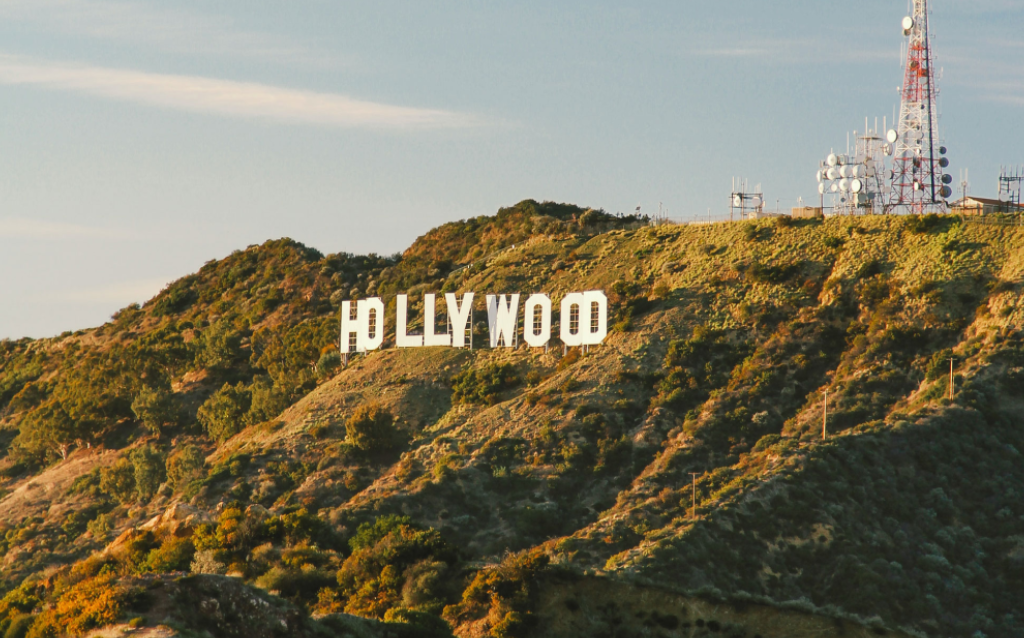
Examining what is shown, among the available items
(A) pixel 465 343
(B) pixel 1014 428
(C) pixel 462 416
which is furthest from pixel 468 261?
(B) pixel 1014 428

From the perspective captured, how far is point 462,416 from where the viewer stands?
8019cm

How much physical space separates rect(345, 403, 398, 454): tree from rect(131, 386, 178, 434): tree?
2721cm

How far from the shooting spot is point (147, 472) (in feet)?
287

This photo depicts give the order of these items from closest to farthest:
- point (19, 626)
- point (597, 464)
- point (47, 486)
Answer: point (19, 626)
point (597, 464)
point (47, 486)

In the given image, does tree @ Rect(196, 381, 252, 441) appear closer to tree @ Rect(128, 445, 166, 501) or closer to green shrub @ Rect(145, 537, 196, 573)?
tree @ Rect(128, 445, 166, 501)

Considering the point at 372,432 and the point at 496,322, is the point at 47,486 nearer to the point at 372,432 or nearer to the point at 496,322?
the point at 372,432

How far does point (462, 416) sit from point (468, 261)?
35.8 meters

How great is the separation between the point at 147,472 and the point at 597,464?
34916 mm

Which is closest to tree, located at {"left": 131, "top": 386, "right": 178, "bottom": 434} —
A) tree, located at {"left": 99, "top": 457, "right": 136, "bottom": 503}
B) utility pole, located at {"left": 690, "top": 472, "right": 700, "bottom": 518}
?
tree, located at {"left": 99, "top": 457, "right": 136, "bottom": 503}

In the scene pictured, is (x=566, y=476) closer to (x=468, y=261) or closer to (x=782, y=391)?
(x=782, y=391)

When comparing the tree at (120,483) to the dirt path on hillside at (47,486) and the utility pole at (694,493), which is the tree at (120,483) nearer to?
the dirt path on hillside at (47,486)

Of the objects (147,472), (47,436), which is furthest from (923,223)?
(47,436)

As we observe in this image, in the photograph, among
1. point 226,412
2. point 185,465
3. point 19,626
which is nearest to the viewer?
point 19,626

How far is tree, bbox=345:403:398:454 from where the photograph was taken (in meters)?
77.8
